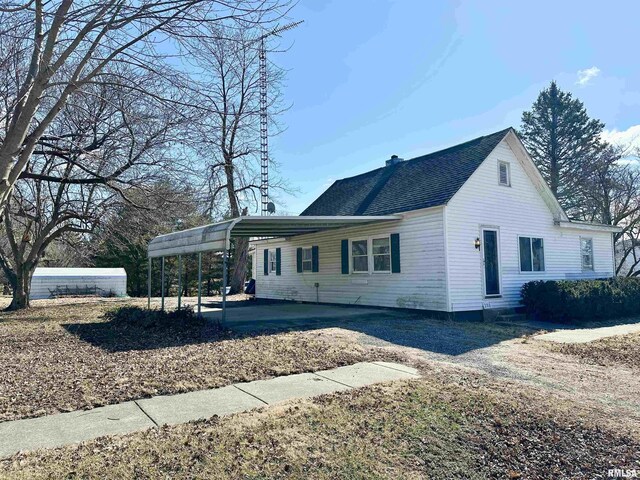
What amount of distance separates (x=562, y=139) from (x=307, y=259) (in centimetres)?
→ 2533

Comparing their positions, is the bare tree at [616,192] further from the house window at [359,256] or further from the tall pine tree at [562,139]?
the house window at [359,256]

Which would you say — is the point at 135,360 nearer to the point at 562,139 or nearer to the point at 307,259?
the point at 307,259

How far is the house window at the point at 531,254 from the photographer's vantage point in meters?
13.7

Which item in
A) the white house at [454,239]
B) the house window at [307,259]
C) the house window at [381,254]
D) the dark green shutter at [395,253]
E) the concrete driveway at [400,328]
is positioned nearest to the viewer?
the concrete driveway at [400,328]

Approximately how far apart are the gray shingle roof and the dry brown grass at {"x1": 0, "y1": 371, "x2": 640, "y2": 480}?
26.8ft

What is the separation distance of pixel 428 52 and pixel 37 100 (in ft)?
19.0

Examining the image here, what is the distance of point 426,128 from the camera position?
1490 cm

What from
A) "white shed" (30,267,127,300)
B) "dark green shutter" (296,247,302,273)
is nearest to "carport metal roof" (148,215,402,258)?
"dark green shutter" (296,247,302,273)

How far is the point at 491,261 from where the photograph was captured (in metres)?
12.9

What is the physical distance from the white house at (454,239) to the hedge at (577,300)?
0.70m

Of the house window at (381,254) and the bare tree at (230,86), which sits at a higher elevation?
the bare tree at (230,86)

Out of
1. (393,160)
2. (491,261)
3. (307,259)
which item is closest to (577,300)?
(491,261)

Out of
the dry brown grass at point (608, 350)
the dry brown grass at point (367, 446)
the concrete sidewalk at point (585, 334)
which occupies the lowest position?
the concrete sidewalk at point (585, 334)

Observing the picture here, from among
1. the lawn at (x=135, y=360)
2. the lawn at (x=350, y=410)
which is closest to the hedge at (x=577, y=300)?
the lawn at (x=350, y=410)
